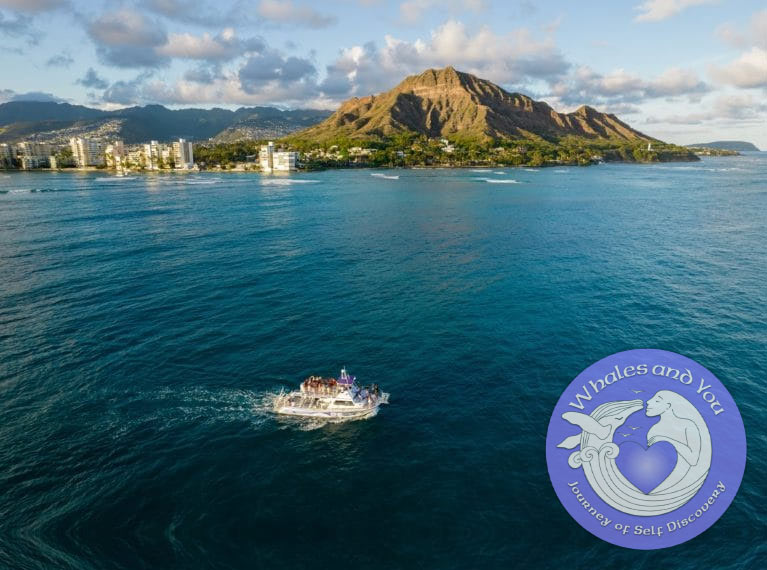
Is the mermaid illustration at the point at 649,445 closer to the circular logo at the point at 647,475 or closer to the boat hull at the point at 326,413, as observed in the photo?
the circular logo at the point at 647,475

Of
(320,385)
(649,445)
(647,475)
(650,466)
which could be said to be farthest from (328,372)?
(649,445)

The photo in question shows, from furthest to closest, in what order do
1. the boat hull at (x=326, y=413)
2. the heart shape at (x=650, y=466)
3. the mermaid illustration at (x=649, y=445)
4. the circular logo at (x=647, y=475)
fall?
the boat hull at (x=326, y=413) < the heart shape at (x=650, y=466) < the circular logo at (x=647, y=475) < the mermaid illustration at (x=649, y=445)

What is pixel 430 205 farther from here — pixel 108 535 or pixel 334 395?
pixel 108 535

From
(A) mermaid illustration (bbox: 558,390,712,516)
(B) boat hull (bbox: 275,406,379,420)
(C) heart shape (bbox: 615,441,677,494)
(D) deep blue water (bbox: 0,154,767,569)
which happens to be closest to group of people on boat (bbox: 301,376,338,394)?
(B) boat hull (bbox: 275,406,379,420)

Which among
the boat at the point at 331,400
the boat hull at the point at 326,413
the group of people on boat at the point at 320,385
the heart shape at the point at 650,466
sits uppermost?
the heart shape at the point at 650,466

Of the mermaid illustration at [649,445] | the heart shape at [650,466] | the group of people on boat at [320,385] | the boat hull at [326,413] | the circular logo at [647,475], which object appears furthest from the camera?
the group of people on boat at [320,385]

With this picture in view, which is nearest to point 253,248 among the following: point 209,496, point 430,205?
point 209,496

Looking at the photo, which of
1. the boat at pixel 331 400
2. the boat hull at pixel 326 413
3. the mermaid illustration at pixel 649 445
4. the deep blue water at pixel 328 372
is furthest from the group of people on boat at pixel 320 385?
the mermaid illustration at pixel 649 445
